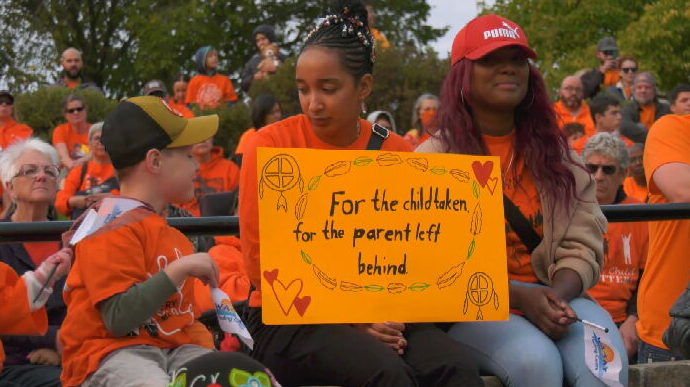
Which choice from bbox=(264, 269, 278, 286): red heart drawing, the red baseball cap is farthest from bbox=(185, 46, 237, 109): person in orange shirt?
bbox=(264, 269, 278, 286): red heart drawing

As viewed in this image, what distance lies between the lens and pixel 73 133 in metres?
12.0

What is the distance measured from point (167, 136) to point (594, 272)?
1789mm

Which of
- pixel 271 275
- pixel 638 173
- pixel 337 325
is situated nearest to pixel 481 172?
pixel 337 325

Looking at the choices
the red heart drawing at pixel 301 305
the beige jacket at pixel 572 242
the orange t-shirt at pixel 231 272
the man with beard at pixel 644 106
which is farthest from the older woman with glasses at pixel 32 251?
the man with beard at pixel 644 106

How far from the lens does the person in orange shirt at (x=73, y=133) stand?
1184cm

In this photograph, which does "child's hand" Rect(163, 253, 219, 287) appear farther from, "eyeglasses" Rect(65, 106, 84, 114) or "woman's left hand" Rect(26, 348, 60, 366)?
"eyeglasses" Rect(65, 106, 84, 114)

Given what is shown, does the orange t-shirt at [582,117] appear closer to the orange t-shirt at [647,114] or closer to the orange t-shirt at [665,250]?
the orange t-shirt at [647,114]

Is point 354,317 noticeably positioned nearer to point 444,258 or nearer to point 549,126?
point 444,258

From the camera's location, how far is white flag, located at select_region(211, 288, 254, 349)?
151 inches

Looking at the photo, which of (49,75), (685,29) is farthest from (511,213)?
(49,75)

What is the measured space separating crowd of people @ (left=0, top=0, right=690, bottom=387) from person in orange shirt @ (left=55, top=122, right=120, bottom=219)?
2.90 metres

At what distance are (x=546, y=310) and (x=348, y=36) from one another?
4.26 feet

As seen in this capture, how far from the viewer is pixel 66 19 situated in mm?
30484

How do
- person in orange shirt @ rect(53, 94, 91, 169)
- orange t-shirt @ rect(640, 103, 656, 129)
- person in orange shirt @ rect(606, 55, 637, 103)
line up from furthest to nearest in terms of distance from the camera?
person in orange shirt @ rect(606, 55, 637, 103) → orange t-shirt @ rect(640, 103, 656, 129) → person in orange shirt @ rect(53, 94, 91, 169)
